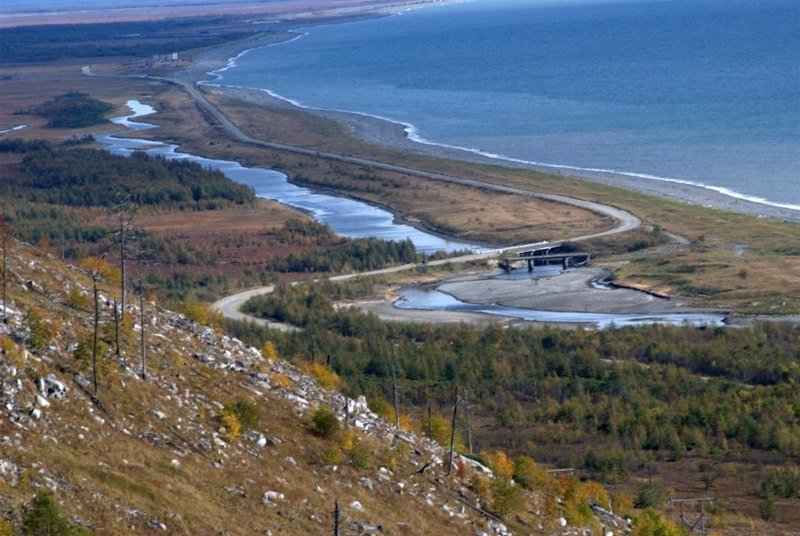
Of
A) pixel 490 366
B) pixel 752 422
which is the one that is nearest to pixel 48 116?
pixel 490 366

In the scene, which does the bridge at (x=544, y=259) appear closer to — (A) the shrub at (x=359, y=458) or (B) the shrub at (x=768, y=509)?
(B) the shrub at (x=768, y=509)

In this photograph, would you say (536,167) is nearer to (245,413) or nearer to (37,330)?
(245,413)

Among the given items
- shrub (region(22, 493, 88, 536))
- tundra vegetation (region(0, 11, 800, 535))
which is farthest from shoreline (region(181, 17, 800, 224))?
shrub (region(22, 493, 88, 536))

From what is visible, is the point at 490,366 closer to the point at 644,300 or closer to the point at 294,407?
the point at 644,300

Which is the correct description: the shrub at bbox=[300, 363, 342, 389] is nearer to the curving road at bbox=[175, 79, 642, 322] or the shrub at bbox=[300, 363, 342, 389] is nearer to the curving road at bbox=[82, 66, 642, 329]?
the curving road at bbox=[175, 79, 642, 322]

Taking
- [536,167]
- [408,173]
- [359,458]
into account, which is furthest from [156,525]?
[536,167]

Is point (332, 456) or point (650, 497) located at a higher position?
point (332, 456)
